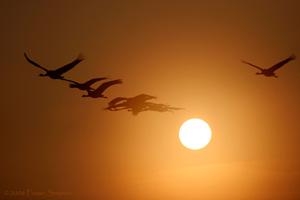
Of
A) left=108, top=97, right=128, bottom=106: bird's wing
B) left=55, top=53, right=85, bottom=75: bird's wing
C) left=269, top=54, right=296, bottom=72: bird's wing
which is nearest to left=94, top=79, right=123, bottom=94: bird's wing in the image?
left=108, top=97, right=128, bottom=106: bird's wing

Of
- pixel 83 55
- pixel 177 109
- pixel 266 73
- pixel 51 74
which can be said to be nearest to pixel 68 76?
pixel 83 55

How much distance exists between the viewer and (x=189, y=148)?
1522 centimetres

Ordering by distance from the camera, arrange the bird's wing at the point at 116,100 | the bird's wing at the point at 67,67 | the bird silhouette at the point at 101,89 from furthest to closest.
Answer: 1. the bird's wing at the point at 116,100
2. the bird silhouette at the point at 101,89
3. the bird's wing at the point at 67,67

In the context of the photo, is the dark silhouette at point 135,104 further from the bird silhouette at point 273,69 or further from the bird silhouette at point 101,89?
the bird silhouette at point 273,69

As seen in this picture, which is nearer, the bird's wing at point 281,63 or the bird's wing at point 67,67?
the bird's wing at point 67,67

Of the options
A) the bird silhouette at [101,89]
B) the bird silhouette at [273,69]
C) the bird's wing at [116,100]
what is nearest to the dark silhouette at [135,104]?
Result: the bird's wing at [116,100]

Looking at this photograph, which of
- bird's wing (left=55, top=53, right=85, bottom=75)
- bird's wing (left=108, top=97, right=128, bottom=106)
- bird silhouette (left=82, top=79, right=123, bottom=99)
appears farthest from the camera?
bird's wing (left=108, top=97, right=128, bottom=106)

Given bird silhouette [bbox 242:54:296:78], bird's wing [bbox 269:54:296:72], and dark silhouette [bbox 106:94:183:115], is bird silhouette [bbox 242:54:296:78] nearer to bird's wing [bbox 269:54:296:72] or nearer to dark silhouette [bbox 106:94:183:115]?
bird's wing [bbox 269:54:296:72]

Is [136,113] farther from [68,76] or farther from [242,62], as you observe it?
[242,62]

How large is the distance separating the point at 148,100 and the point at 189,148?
2.34 meters

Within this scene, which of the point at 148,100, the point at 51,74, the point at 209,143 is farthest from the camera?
the point at 209,143

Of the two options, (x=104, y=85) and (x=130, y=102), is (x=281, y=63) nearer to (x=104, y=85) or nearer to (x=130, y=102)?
(x=130, y=102)

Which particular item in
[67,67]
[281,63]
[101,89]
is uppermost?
[281,63]

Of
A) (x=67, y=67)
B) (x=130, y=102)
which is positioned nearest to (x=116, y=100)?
(x=130, y=102)
